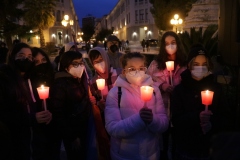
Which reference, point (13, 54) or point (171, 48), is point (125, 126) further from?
point (171, 48)

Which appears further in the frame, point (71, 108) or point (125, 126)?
point (71, 108)

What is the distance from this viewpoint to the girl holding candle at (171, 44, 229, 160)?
2.80 metres

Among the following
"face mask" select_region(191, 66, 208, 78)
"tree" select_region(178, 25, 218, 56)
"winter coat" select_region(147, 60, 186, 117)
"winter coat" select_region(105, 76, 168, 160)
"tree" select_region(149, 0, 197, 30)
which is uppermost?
"tree" select_region(149, 0, 197, 30)

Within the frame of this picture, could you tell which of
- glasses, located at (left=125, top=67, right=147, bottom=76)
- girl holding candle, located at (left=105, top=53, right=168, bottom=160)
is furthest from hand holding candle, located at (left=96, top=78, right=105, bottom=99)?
glasses, located at (left=125, top=67, right=147, bottom=76)

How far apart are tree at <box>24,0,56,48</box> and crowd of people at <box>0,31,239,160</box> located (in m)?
26.6

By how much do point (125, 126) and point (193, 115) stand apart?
2.40 ft

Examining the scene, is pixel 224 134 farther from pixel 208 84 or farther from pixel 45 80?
pixel 45 80

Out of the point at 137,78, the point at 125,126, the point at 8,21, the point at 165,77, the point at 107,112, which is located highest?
the point at 8,21

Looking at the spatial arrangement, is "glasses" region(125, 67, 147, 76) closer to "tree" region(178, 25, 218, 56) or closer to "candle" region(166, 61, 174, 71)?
"candle" region(166, 61, 174, 71)

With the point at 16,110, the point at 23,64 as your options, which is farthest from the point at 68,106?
the point at 23,64

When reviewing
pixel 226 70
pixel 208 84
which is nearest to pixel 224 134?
pixel 208 84

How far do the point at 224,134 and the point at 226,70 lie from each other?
5240 mm

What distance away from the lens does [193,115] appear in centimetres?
277

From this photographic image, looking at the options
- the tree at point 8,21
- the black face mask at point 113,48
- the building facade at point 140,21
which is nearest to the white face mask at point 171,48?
Answer: the black face mask at point 113,48
